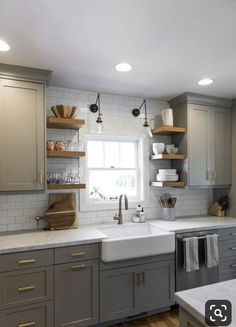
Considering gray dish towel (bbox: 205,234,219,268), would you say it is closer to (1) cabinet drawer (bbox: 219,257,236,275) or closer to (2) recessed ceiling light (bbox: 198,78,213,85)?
(1) cabinet drawer (bbox: 219,257,236,275)

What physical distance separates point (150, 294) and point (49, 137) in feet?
6.59

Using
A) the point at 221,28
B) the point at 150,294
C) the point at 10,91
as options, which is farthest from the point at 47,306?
the point at 221,28

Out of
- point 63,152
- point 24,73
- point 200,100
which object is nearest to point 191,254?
point 63,152

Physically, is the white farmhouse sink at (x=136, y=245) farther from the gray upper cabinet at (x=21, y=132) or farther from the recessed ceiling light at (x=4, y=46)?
the recessed ceiling light at (x=4, y=46)

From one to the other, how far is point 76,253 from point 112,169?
4.09 ft

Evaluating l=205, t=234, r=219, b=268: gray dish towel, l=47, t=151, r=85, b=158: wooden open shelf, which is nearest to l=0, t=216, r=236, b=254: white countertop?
l=205, t=234, r=219, b=268: gray dish towel

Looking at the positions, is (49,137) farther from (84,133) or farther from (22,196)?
(22,196)

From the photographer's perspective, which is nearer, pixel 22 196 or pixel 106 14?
pixel 106 14

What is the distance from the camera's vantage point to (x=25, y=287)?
1975mm

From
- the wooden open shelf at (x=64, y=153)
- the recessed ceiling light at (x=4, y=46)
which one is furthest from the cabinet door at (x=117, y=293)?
the recessed ceiling light at (x=4, y=46)

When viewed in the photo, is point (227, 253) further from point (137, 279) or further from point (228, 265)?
point (137, 279)

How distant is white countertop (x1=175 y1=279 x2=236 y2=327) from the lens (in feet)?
3.44

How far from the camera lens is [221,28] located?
1.66 m

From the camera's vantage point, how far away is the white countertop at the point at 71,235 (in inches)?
79.6
